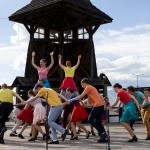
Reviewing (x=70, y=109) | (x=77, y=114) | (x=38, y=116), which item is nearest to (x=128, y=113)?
(x=77, y=114)

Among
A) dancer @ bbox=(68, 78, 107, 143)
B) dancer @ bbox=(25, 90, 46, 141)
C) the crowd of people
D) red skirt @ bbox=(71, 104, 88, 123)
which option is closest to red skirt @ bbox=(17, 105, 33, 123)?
the crowd of people

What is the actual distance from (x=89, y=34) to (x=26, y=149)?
1942cm

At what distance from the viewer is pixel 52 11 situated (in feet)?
92.2

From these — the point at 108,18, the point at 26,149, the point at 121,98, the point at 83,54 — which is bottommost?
the point at 26,149

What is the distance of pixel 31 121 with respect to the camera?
47.3 feet

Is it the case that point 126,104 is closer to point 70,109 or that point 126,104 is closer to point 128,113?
point 128,113

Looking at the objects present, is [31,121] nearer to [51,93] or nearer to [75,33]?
[51,93]

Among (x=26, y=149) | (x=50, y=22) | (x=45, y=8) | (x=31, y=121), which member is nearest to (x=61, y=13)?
(x=45, y=8)

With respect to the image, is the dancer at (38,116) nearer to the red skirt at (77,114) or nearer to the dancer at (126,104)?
the red skirt at (77,114)

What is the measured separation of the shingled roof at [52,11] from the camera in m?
27.2

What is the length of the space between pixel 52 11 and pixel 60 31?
4.90 feet

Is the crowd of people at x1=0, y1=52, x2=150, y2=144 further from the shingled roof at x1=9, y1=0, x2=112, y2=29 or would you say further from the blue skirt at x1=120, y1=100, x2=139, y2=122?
the shingled roof at x1=9, y1=0, x2=112, y2=29

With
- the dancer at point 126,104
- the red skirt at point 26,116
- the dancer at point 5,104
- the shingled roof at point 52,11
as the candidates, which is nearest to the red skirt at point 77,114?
the dancer at point 126,104

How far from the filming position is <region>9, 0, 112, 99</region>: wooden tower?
27938mm
